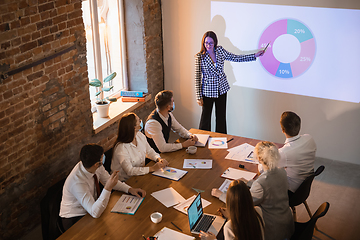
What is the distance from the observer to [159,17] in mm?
5820

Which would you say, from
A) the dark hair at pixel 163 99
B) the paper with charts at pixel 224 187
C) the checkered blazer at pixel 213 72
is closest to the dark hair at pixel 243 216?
the paper with charts at pixel 224 187

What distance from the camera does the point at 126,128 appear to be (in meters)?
3.50

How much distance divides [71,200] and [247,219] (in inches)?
59.4

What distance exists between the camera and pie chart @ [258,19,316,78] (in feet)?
16.3

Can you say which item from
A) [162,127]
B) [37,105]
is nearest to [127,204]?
[162,127]

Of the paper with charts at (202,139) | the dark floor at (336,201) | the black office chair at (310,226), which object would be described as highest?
the paper with charts at (202,139)

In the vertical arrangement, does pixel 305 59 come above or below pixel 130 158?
above

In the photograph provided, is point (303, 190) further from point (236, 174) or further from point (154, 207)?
point (154, 207)

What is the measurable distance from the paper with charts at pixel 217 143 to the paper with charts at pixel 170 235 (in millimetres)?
1456

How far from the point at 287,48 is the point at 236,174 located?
99.3 inches

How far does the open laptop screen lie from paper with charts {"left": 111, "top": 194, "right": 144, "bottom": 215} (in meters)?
0.49

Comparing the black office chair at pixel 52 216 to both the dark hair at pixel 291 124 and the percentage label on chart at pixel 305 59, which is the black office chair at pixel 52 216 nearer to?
the dark hair at pixel 291 124

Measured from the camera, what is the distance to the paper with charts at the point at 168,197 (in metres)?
2.96

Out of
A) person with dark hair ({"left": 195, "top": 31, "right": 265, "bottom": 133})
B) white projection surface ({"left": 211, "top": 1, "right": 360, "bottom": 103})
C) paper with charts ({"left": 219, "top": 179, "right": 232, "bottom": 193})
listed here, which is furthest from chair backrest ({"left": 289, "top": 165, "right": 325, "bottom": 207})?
person with dark hair ({"left": 195, "top": 31, "right": 265, "bottom": 133})
